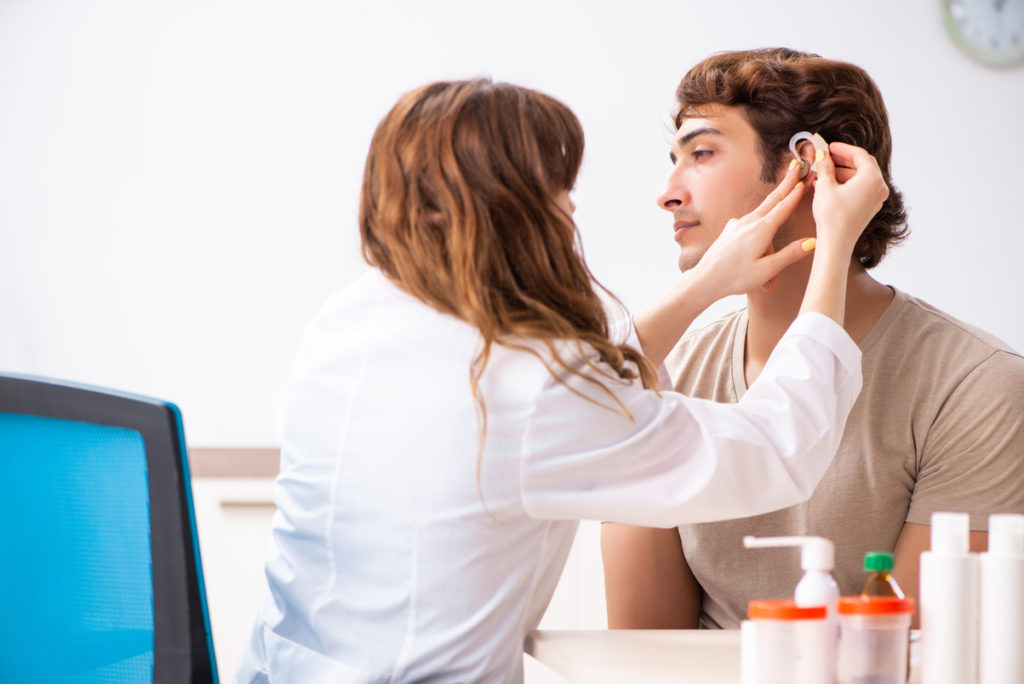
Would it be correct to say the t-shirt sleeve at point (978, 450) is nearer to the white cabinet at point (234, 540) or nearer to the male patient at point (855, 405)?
the male patient at point (855, 405)

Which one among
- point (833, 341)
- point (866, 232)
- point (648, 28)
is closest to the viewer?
point (833, 341)

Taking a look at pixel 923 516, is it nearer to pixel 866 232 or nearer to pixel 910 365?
pixel 910 365

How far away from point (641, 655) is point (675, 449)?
224 mm

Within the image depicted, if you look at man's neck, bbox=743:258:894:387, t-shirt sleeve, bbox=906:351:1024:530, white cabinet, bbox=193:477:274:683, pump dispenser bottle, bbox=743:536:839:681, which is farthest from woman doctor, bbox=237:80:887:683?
white cabinet, bbox=193:477:274:683

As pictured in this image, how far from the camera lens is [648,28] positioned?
243 centimetres

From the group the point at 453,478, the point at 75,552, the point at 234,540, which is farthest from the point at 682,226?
the point at 234,540

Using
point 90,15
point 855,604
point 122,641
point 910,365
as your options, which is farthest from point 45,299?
point 855,604

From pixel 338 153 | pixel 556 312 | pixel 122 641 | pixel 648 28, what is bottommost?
pixel 122 641

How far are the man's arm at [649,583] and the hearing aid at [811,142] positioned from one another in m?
0.54

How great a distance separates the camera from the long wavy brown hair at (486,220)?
3.04 feet

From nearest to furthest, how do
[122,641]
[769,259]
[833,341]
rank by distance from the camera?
[122,641], [833,341], [769,259]

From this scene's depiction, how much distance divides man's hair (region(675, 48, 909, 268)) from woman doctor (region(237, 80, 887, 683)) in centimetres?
54

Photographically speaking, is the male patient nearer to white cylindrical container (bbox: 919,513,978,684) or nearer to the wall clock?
white cylindrical container (bbox: 919,513,978,684)

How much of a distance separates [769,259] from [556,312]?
0.38 meters
